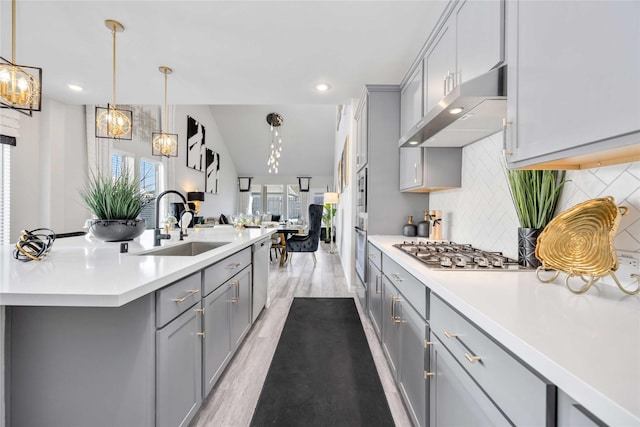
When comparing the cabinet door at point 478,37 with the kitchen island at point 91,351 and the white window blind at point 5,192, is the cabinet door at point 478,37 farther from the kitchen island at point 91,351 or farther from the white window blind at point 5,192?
the white window blind at point 5,192

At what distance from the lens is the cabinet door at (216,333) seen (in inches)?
60.2

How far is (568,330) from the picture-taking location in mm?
651

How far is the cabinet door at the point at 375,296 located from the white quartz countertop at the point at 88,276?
1.28 metres

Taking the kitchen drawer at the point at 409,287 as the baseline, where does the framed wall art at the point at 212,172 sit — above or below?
above

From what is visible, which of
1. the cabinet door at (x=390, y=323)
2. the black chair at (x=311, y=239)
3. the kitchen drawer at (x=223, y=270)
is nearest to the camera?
the kitchen drawer at (x=223, y=270)

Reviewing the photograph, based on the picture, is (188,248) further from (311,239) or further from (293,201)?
(293,201)

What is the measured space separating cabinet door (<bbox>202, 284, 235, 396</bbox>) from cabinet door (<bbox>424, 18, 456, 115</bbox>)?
6.34ft

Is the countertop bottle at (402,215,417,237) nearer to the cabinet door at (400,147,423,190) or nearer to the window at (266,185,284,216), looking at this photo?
the cabinet door at (400,147,423,190)

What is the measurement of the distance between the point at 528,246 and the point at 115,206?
7.96 feet

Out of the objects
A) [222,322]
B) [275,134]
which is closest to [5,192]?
[222,322]

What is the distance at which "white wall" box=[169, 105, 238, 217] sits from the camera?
676 cm

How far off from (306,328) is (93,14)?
3.17 meters

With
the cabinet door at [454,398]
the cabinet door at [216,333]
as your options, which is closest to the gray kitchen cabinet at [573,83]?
the cabinet door at [454,398]

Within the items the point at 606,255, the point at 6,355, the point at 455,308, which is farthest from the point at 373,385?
the point at 6,355
